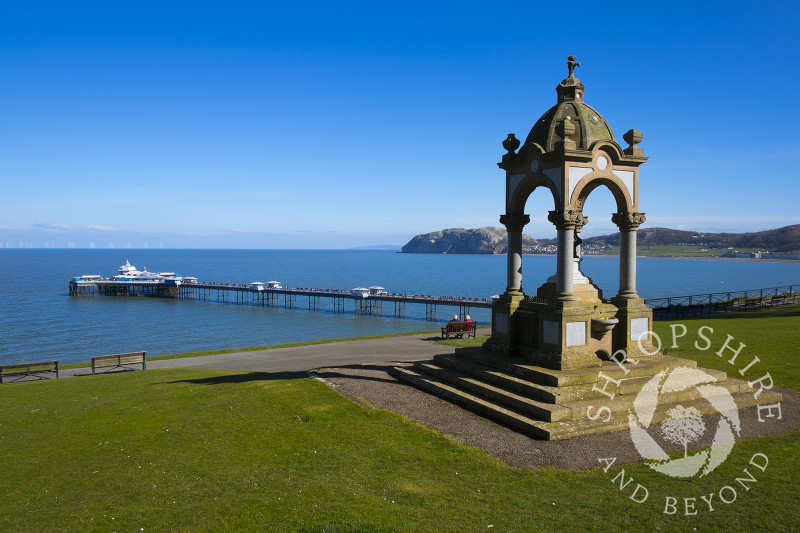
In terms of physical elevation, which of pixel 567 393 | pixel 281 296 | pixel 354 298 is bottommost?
pixel 281 296

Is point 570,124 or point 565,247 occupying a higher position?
point 570,124

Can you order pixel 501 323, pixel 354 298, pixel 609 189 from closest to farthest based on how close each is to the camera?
1. pixel 609 189
2. pixel 501 323
3. pixel 354 298

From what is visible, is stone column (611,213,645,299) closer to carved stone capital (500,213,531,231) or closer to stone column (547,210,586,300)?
stone column (547,210,586,300)

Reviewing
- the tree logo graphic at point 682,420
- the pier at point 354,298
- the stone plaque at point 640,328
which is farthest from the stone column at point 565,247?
the pier at point 354,298

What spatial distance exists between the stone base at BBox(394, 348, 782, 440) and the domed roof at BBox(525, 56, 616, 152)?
18.1 feet

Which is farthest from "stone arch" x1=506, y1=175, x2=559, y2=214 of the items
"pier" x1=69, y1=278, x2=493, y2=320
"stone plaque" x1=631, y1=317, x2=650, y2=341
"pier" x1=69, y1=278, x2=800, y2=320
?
"pier" x1=69, y1=278, x2=493, y2=320

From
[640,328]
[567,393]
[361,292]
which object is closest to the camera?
[567,393]

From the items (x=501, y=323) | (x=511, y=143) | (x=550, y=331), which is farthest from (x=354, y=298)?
(x=550, y=331)

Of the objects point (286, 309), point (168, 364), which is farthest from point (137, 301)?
point (168, 364)

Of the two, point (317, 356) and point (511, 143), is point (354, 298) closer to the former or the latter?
point (317, 356)

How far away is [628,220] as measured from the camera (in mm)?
13539

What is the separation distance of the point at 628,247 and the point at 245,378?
12369mm

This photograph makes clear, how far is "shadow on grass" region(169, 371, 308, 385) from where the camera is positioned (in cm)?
1653

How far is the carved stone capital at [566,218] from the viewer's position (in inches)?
496
